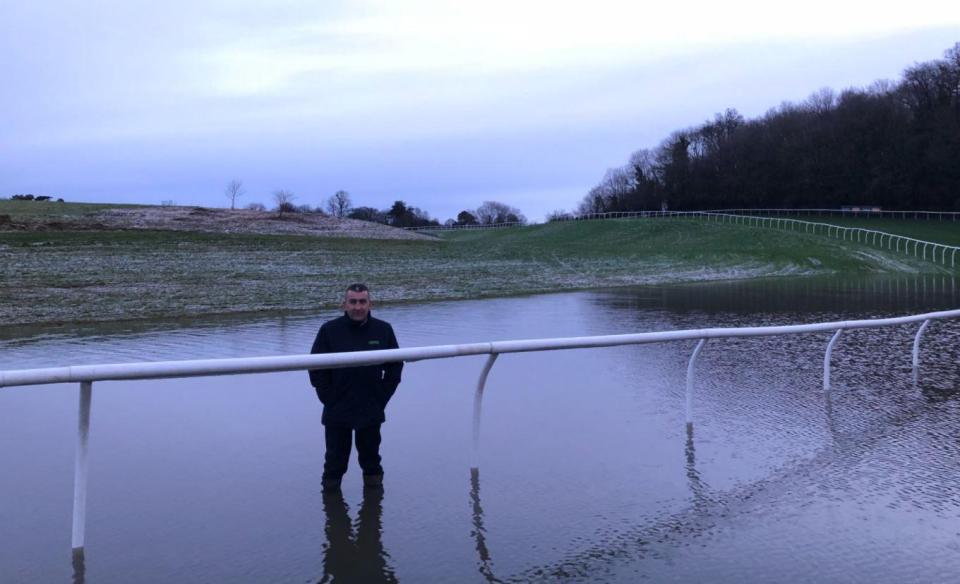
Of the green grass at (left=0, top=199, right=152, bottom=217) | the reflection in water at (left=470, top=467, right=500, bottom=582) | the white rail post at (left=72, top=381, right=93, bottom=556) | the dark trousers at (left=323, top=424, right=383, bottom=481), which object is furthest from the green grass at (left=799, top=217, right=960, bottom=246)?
the white rail post at (left=72, top=381, right=93, bottom=556)

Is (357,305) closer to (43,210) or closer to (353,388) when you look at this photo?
(353,388)

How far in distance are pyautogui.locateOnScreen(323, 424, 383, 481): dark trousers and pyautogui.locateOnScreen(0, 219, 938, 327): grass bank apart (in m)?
14.4

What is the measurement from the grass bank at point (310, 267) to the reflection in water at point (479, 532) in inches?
577

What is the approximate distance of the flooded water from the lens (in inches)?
183

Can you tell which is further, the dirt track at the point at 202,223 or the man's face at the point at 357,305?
the dirt track at the point at 202,223

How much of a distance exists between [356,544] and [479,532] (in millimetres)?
668

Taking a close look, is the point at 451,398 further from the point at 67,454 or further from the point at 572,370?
the point at 67,454

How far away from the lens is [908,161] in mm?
87312

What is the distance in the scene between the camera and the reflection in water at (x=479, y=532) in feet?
14.8

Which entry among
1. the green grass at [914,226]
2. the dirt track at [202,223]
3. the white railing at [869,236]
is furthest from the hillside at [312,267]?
the green grass at [914,226]

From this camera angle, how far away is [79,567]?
454cm

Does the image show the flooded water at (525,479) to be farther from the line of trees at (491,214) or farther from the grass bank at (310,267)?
the line of trees at (491,214)

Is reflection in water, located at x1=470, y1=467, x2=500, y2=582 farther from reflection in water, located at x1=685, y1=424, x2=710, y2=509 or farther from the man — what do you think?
reflection in water, located at x1=685, y1=424, x2=710, y2=509

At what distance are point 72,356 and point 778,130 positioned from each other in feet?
337
